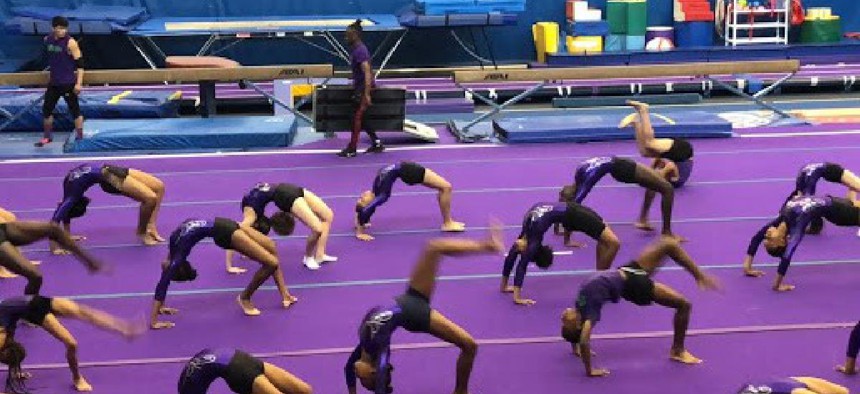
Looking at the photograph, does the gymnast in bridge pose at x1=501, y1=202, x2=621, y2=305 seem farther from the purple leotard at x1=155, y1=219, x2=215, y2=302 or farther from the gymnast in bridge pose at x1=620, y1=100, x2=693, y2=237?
the purple leotard at x1=155, y1=219, x2=215, y2=302

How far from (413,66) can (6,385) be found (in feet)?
49.9

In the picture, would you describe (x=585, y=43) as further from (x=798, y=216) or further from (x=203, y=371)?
(x=203, y=371)

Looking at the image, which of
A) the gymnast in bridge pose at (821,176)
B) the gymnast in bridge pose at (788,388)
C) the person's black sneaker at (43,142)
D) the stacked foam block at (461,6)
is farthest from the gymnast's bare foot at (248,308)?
the stacked foam block at (461,6)

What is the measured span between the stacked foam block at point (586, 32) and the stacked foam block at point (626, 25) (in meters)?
0.33

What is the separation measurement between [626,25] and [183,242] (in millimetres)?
14656

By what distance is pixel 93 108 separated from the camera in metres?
17.2

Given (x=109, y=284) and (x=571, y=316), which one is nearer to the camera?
(x=571, y=316)

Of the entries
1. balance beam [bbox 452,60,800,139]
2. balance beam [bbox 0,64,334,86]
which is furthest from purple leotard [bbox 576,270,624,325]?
balance beam [bbox 0,64,334,86]

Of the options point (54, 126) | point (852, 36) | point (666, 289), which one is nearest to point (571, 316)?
point (666, 289)

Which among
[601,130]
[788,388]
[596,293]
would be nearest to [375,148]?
[601,130]

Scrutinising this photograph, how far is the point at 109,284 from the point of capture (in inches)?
391

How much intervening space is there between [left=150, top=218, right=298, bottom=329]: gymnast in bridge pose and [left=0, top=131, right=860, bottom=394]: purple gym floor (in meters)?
0.21

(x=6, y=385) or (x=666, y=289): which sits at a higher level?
(x=666, y=289)

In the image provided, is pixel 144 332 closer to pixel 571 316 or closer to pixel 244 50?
pixel 571 316
